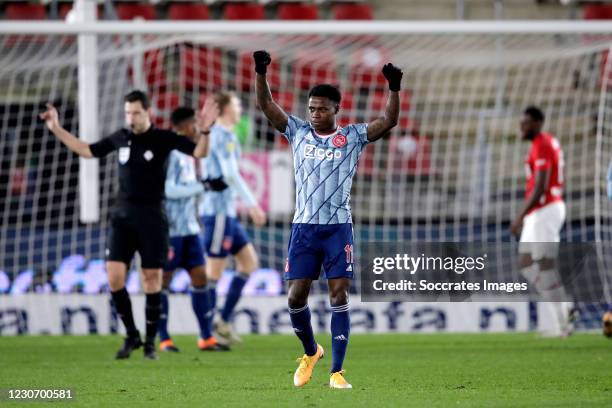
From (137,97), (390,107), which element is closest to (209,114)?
(137,97)

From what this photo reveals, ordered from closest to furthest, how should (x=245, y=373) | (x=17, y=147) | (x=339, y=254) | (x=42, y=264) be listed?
1. (x=339, y=254)
2. (x=245, y=373)
3. (x=42, y=264)
4. (x=17, y=147)

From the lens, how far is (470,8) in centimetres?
2000

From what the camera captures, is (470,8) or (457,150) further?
(470,8)

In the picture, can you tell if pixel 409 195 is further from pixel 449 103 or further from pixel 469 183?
pixel 449 103

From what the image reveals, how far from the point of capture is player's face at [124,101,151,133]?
30.8 feet

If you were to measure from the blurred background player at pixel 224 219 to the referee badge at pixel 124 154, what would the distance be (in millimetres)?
1487

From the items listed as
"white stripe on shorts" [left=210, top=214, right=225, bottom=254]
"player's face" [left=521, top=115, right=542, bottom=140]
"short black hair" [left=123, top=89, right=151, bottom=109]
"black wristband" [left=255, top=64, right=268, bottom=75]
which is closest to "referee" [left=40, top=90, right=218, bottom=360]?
"short black hair" [left=123, top=89, right=151, bottom=109]

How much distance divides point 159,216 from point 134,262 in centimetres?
397

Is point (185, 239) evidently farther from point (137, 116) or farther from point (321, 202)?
point (321, 202)

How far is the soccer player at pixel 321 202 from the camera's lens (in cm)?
711

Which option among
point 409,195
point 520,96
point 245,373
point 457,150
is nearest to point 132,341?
point 245,373

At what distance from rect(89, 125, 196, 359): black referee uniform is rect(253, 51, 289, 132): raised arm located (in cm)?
207

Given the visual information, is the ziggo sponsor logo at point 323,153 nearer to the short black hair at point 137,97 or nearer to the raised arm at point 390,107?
the raised arm at point 390,107

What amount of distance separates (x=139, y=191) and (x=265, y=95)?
8.13 feet
